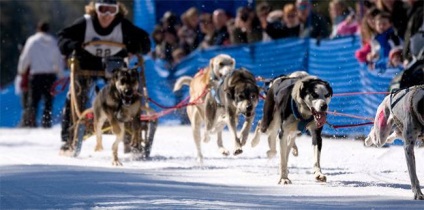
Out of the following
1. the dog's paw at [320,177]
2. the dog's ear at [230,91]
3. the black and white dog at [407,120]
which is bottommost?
the dog's paw at [320,177]

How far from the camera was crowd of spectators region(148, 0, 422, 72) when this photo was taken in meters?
11.8

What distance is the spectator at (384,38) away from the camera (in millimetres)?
11859

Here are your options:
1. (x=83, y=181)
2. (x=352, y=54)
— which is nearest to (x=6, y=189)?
(x=83, y=181)

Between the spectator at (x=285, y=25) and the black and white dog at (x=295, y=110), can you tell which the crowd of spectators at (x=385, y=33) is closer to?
the spectator at (x=285, y=25)

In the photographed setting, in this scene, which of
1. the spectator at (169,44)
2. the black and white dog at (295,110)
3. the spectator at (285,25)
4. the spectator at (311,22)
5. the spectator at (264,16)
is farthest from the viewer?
the spectator at (169,44)

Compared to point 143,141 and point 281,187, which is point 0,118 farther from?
point 281,187

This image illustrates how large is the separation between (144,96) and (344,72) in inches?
113

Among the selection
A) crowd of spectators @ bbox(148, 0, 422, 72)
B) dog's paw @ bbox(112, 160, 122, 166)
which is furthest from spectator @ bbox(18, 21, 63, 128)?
dog's paw @ bbox(112, 160, 122, 166)

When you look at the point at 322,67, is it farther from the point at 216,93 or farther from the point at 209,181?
the point at 209,181

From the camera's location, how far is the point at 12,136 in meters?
15.9

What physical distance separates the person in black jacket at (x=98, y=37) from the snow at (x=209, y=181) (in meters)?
0.93

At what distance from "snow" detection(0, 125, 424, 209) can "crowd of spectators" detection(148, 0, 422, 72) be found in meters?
1.07

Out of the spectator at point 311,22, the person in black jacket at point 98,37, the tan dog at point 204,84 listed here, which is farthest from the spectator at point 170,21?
the tan dog at point 204,84

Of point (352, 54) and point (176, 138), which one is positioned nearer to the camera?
point (352, 54)
